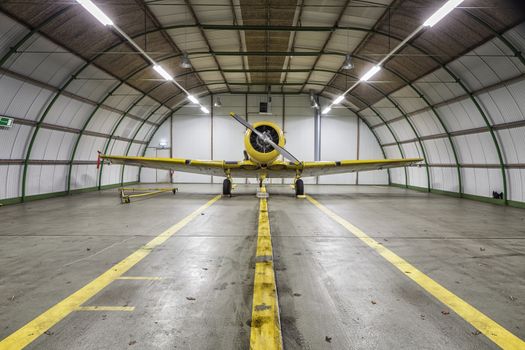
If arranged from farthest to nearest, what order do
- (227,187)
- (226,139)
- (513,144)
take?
(226,139), (227,187), (513,144)

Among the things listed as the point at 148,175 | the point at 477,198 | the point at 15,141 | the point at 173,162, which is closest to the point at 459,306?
the point at 173,162

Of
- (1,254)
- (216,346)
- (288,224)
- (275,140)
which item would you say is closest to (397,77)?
(275,140)

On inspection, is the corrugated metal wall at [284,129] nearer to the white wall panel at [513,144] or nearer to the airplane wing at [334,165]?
the airplane wing at [334,165]

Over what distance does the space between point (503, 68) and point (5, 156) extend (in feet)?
60.9

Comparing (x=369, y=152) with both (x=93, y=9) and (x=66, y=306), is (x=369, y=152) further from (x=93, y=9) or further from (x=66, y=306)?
(x=66, y=306)

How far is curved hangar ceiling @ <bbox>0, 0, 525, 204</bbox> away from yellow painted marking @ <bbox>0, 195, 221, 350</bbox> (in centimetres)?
729

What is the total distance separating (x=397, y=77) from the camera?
1362 centimetres

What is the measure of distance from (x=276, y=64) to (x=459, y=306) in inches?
611

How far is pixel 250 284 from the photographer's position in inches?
126

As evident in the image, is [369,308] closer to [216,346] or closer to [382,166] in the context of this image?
[216,346]

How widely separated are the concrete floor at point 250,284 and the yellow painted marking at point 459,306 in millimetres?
94

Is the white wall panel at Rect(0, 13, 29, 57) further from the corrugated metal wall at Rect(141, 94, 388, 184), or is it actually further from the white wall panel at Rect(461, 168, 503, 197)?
the white wall panel at Rect(461, 168, 503, 197)

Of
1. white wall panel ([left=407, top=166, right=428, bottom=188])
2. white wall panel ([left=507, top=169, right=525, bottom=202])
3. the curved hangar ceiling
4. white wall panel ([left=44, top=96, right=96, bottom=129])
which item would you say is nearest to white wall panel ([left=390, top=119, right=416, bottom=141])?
the curved hangar ceiling

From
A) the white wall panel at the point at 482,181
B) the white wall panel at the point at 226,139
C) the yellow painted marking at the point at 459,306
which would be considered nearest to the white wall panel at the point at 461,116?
the white wall panel at the point at 482,181
